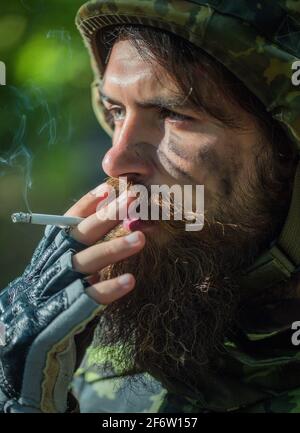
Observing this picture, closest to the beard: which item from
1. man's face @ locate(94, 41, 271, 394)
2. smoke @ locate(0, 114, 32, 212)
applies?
man's face @ locate(94, 41, 271, 394)

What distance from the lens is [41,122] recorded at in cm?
413

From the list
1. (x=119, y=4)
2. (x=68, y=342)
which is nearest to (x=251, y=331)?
(x=68, y=342)

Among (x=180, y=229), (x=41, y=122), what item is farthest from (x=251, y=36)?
(x=41, y=122)

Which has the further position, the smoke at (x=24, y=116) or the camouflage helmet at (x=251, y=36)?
the smoke at (x=24, y=116)

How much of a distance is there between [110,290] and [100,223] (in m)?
0.31

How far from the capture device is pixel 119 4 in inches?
94.7

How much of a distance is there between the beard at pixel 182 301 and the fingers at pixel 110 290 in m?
0.33

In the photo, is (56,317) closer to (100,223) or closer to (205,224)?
(100,223)

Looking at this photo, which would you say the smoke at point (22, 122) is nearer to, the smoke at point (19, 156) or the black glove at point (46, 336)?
the smoke at point (19, 156)

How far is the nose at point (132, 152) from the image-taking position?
2.33 meters

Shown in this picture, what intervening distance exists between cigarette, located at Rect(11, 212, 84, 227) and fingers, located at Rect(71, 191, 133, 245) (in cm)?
4

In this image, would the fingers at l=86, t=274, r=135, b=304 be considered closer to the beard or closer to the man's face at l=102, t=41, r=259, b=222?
the beard

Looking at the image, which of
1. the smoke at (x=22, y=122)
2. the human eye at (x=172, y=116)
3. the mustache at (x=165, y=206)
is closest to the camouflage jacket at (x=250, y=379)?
the mustache at (x=165, y=206)
